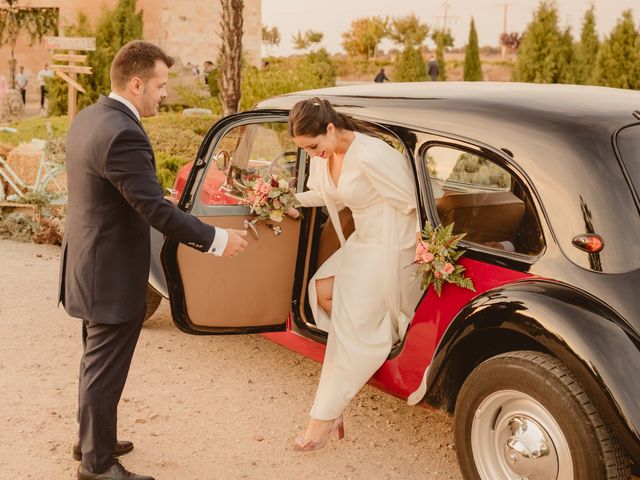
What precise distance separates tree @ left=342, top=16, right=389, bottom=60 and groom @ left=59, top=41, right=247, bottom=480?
67583 mm

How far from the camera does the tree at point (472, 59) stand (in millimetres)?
28484

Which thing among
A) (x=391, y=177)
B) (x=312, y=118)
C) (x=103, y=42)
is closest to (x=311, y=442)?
(x=391, y=177)

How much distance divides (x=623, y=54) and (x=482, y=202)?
59.1ft

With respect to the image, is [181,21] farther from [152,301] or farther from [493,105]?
[493,105]

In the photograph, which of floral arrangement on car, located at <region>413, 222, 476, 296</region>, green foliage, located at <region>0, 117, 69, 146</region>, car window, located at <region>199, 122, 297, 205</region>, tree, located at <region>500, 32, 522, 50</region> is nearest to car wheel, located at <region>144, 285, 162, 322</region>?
car window, located at <region>199, 122, 297, 205</region>

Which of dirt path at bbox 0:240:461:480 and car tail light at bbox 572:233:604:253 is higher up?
car tail light at bbox 572:233:604:253

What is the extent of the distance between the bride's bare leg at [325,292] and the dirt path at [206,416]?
0.67 m

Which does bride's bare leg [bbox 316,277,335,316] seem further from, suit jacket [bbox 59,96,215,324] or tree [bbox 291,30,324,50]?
tree [bbox 291,30,324,50]

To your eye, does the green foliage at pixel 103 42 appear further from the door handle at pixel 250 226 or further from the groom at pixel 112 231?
the groom at pixel 112 231

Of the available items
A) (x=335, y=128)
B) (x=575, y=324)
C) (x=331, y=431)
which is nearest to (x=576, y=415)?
(x=575, y=324)

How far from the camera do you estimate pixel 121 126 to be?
3.28 metres

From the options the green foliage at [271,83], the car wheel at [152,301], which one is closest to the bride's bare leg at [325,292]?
the car wheel at [152,301]

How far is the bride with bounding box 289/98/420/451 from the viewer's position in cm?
397

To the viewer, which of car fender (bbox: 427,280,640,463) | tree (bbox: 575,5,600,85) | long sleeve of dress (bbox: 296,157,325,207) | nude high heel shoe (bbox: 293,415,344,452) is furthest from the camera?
tree (bbox: 575,5,600,85)
